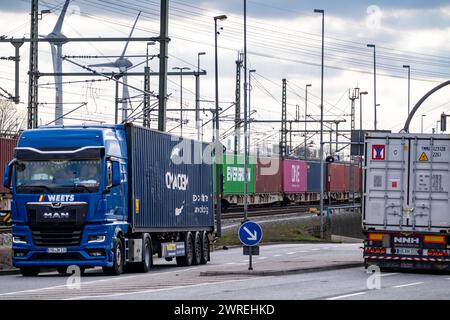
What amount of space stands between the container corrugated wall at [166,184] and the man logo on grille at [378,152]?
5.74 metres

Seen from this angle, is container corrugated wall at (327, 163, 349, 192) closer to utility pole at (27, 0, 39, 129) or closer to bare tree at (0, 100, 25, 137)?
bare tree at (0, 100, 25, 137)

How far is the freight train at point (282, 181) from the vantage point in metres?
74.2

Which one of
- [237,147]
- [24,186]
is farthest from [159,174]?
[237,147]

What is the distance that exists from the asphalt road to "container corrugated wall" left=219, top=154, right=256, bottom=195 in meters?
41.0

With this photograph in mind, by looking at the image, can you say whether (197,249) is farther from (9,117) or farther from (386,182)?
(9,117)

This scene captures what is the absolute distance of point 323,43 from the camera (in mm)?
65750

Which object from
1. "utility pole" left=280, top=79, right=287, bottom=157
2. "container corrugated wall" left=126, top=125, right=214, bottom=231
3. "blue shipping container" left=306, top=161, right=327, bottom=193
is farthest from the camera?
"blue shipping container" left=306, top=161, right=327, bottom=193

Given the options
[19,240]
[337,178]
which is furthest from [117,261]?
[337,178]

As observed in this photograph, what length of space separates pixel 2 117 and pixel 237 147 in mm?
30044

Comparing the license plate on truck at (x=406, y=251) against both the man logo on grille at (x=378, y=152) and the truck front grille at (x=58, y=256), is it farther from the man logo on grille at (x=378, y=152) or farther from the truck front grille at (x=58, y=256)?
the truck front grille at (x=58, y=256)

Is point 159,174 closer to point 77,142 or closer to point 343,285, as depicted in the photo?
point 77,142

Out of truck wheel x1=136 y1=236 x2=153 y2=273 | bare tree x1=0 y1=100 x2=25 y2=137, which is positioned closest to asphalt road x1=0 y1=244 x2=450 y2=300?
truck wheel x1=136 y1=236 x2=153 y2=273

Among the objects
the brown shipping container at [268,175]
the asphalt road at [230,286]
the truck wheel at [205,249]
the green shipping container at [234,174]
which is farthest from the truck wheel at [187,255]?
the brown shipping container at [268,175]

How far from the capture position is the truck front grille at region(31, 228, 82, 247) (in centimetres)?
2748
